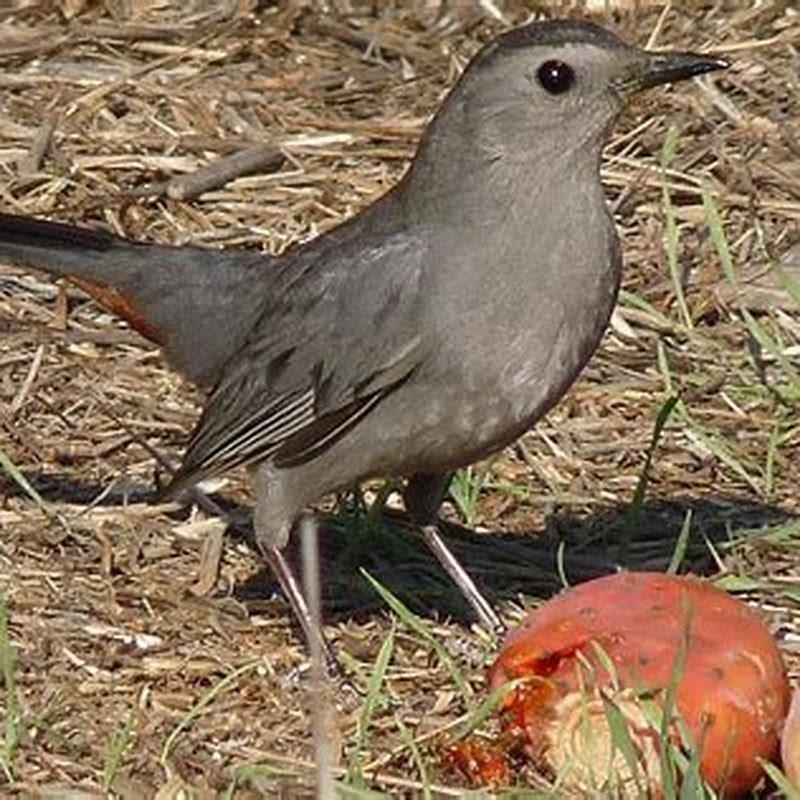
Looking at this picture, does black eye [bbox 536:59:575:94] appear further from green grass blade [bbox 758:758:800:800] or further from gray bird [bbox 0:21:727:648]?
green grass blade [bbox 758:758:800:800]

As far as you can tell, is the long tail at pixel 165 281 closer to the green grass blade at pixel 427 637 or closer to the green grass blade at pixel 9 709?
the green grass blade at pixel 427 637

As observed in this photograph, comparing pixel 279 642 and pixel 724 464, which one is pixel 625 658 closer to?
pixel 279 642

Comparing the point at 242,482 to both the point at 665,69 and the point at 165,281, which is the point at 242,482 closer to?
the point at 165,281

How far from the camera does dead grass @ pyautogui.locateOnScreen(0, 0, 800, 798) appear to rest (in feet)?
19.1

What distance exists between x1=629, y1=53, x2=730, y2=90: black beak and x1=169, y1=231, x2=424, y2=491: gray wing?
2.02ft

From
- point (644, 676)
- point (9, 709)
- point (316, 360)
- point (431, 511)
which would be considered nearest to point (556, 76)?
point (316, 360)

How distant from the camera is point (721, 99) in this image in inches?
335

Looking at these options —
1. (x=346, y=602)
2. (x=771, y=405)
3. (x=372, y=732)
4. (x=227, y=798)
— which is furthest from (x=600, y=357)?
(x=227, y=798)

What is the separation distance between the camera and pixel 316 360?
634 cm

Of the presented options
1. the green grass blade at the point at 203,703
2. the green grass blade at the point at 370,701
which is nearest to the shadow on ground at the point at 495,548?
the green grass blade at the point at 203,703

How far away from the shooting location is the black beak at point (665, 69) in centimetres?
610

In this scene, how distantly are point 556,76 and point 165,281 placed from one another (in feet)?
4.11

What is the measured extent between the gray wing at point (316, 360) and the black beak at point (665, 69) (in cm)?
62

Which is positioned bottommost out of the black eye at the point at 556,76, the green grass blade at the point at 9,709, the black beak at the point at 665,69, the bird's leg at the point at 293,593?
the bird's leg at the point at 293,593
